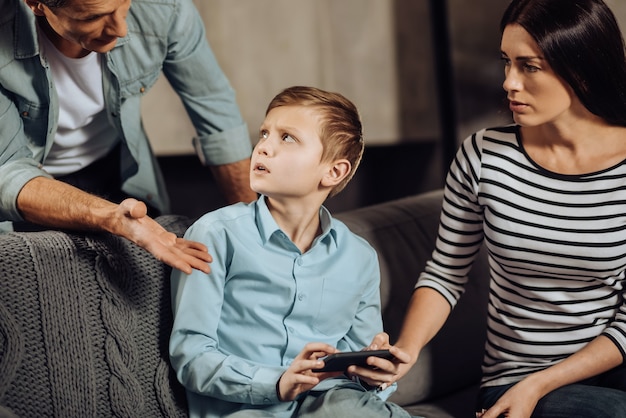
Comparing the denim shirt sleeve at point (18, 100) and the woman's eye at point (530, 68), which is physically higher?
the woman's eye at point (530, 68)

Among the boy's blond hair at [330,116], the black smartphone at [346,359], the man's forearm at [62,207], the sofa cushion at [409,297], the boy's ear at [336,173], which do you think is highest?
the boy's blond hair at [330,116]

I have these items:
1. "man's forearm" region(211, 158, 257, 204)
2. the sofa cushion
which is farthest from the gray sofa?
the sofa cushion

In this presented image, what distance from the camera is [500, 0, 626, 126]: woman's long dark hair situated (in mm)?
1378

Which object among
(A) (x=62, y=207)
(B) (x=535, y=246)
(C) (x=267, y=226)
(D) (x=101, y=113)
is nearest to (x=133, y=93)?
(D) (x=101, y=113)

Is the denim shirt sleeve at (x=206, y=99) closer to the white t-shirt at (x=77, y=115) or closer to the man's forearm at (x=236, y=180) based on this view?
the man's forearm at (x=236, y=180)

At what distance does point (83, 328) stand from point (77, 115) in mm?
543

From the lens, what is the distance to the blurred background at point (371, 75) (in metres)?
2.95

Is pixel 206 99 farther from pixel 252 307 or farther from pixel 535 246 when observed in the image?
pixel 535 246

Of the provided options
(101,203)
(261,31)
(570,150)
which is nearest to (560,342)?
(570,150)

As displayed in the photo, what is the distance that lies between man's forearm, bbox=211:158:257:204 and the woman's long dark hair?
2.17ft

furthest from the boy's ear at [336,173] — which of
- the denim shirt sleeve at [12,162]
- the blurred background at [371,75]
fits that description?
the blurred background at [371,75]

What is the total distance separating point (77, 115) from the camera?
5.53ft

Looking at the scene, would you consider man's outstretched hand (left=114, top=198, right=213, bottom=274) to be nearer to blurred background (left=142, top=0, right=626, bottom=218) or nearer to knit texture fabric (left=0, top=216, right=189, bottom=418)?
knit texture fabric (left=0, top=216, right=189, bottom=418)

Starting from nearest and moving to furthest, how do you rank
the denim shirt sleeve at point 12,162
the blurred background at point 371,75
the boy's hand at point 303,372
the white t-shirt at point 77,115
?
1. the boy's hand at point 303,372
2. the denim shirt sleeve at point 12,162
3. the white t-shirt at point 77,115
4. the blurred background at point 371,75
